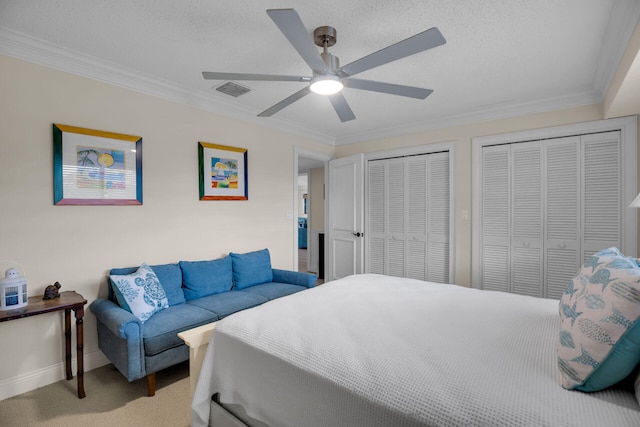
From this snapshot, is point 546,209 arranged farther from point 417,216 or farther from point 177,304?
point 177,304

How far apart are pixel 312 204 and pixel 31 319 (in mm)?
5241

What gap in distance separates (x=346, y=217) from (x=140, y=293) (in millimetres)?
2944

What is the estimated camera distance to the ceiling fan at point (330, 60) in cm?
149

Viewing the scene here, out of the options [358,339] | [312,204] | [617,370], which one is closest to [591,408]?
[617,370]

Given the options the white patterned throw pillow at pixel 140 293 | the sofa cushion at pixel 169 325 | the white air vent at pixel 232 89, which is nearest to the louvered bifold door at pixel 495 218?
the white air vent at pixel 232 89

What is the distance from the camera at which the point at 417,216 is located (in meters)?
4.21

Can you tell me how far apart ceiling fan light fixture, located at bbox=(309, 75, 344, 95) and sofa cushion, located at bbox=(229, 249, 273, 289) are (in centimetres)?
209

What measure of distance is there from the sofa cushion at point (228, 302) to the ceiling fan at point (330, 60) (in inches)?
68.6

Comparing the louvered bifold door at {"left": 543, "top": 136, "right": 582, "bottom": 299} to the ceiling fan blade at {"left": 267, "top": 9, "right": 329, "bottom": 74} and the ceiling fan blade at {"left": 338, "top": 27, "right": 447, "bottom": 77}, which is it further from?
the ceiling fan blade at {"left": 267, "top": 9, "right": 329, "bottom": 74}

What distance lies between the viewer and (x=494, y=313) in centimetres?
170

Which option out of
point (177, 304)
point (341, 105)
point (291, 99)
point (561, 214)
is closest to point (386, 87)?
point (341, 105)

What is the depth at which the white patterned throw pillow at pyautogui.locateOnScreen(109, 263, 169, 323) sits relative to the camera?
2307 mm

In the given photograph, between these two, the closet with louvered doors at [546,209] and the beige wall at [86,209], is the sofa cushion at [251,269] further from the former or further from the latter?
the closet with louvered doors at [546,209]

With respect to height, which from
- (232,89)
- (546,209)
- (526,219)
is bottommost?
(526,219)
